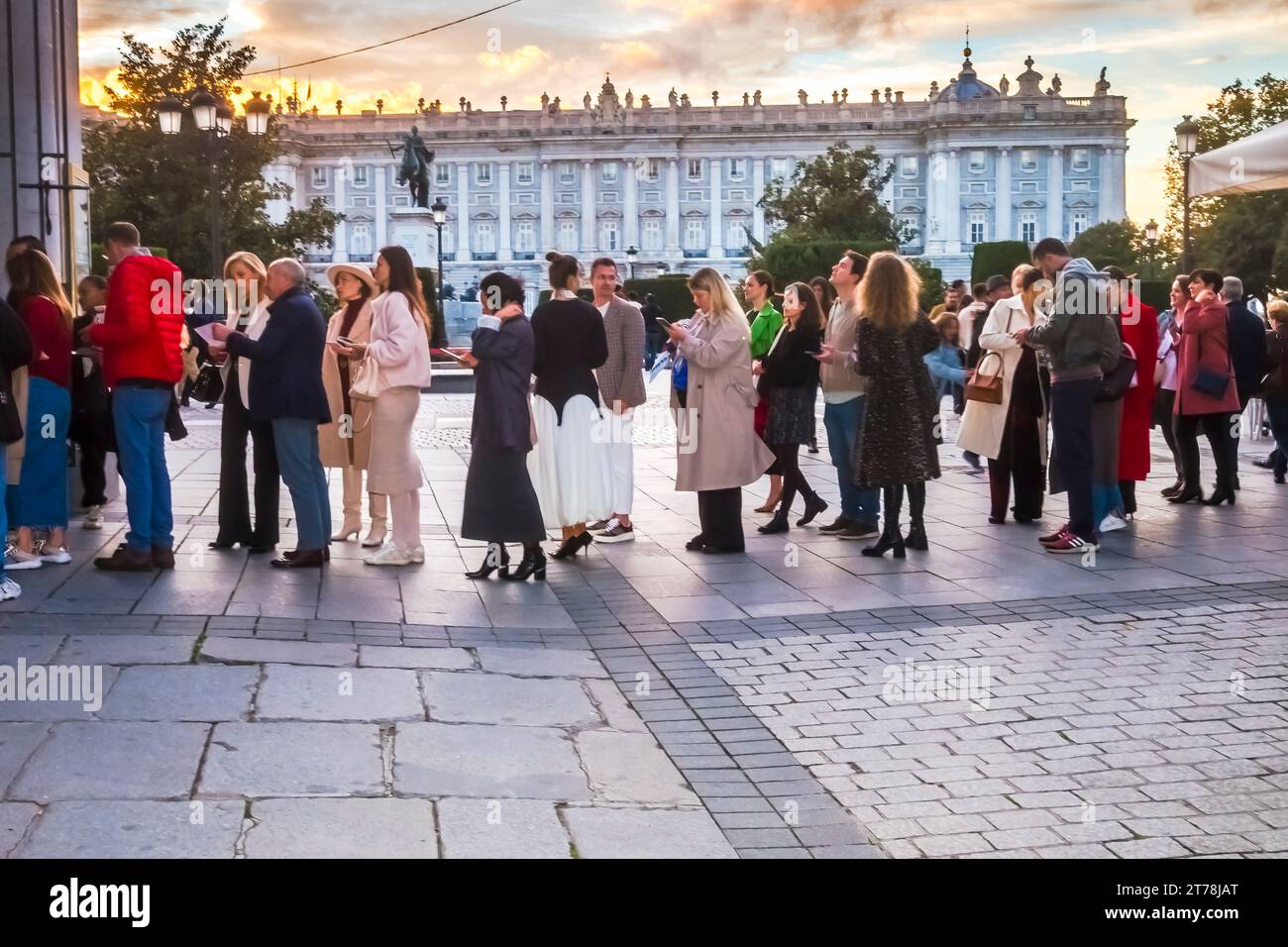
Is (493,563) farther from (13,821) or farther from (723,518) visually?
(13,821)

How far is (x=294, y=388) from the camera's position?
336 inches

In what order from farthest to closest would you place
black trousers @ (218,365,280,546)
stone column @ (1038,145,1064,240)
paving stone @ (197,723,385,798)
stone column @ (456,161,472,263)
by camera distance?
1. stone column @ (456,161,472,263)
2. stone column @ (1038,145,1064,240)
3. black trousers @ (218,365,280,546)
4. paving stone @ (197,723,385,798)

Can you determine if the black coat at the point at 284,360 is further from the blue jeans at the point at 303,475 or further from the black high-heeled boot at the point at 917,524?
the black high-heeled boot at the point at 917,524

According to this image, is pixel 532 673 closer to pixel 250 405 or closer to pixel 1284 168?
pixel 250 405

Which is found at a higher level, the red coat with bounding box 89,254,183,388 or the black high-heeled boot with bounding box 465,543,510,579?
the red coat with bounding box 89,254,183,388

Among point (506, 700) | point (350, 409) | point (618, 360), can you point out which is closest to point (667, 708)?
point (506, 700)

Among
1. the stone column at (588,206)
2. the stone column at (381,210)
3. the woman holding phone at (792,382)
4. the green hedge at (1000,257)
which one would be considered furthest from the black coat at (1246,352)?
the stone column at (381,210)

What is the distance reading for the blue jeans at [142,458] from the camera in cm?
825

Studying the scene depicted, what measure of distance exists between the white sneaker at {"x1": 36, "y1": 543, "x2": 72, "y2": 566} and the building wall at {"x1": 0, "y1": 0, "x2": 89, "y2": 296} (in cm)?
242

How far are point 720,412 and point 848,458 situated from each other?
4.16 feet

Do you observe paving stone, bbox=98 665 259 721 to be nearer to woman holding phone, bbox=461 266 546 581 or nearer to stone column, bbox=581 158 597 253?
woman holding phone, bbox=461 266 546 581

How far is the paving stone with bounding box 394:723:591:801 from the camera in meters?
4.88

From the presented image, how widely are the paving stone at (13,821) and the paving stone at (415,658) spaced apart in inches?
79.0

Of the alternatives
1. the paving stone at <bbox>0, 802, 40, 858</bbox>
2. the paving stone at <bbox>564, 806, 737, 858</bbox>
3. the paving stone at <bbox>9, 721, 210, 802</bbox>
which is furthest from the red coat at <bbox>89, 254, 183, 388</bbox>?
the paving stone at <bbox>564, 806, 737, 858</bbox>
